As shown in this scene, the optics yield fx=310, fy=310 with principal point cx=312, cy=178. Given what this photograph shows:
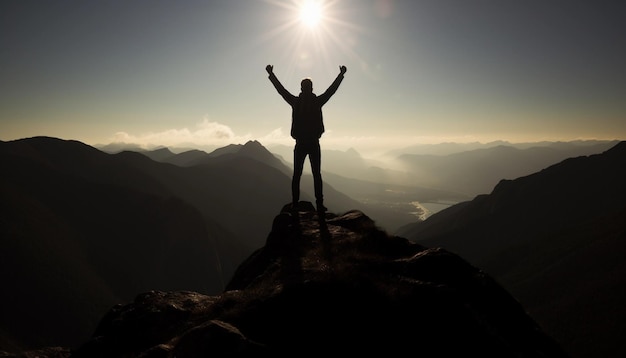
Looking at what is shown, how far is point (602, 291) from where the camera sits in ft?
232

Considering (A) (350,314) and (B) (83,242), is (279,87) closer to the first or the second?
(A) (350,314)

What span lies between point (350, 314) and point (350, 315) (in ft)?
0.09

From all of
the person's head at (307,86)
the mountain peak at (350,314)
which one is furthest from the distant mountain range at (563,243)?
the person's head at (307,86)

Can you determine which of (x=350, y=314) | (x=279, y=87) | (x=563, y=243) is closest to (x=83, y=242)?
(x=279, y=87)

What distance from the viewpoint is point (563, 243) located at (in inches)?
3967

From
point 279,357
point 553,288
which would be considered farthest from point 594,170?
point 279,357

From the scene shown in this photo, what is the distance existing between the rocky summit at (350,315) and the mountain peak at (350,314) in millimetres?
19

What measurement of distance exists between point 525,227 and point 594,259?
56.2m

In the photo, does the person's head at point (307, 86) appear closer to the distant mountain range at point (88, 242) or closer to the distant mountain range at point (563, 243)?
the distant mountain range at point (88, 242)

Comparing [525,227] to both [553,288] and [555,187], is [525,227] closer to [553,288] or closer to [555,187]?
[555,187]

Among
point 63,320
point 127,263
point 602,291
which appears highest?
point 127,263

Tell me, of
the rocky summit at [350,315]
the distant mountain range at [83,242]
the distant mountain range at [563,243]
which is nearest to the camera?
the rocky summit at [350,315]

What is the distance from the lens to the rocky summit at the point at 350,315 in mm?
5117

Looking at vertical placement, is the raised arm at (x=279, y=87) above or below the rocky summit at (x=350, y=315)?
above
